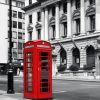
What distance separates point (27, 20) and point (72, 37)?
1848 centimetres

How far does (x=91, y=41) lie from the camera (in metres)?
52.9

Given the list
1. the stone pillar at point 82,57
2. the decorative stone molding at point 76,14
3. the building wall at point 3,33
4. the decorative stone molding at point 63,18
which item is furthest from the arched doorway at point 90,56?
the building wall at point 3,33

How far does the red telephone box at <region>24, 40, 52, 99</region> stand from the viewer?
14875 mm

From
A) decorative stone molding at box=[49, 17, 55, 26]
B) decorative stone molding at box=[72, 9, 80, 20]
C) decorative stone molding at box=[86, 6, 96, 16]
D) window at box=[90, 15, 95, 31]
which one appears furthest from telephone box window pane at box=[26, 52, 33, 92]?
decorative stone molding at box=[49, 17, 55, 26]

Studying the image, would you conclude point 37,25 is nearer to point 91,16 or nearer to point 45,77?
point 91,16

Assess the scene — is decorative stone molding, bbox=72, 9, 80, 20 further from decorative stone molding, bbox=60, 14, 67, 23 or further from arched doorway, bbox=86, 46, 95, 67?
arched doorway, bbox=86, 46, 95, 67

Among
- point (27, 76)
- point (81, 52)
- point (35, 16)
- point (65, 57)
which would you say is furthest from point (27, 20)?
point (27, 76)

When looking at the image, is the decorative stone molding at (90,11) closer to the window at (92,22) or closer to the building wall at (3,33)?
the window at (92,22)

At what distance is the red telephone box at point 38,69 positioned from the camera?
48.8 ft

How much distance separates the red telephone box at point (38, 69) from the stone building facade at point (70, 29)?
34.4 meters

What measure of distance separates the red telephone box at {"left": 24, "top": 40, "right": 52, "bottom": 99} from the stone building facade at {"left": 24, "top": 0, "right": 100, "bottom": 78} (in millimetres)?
34392

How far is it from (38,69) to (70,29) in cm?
4454

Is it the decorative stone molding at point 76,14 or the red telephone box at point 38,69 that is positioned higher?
the decorative stone molding at point 76,14

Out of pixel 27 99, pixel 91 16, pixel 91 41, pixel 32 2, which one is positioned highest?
pixel 32 2
